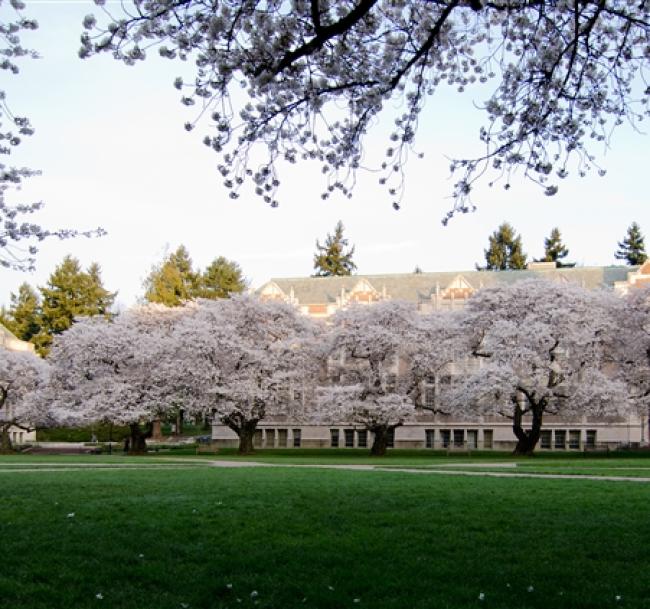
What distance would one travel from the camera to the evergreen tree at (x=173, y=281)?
6850cm

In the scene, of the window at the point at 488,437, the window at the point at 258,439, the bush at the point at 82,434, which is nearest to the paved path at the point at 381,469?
the window at the point at 488,437

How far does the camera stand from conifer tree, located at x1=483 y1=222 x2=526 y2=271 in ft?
252

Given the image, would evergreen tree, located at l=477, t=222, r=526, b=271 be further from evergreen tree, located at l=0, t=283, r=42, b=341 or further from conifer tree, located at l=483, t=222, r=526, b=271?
evergreen tree, located at l=0, t=283, r=42, b=341

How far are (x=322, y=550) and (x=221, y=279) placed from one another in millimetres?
65944

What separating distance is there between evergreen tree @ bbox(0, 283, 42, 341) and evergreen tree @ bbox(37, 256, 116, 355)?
Answer: 1523 mm

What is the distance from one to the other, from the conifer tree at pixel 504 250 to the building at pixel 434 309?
46.0ft

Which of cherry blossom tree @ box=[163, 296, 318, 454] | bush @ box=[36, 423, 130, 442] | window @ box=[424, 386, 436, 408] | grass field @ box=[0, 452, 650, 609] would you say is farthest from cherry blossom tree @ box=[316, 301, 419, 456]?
grass field @ box=[0, 452, 650, 609]

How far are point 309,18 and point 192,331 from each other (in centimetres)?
3668

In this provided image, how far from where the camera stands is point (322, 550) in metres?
8.42

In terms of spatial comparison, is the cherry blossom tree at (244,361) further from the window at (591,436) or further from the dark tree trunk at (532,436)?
the window at (591,436)

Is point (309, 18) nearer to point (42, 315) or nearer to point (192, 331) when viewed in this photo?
point (192, 331)

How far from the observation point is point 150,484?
15.7 meters

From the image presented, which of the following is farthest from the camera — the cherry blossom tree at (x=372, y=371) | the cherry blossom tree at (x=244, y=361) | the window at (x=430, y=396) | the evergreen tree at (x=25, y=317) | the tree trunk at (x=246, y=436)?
the evergreen tree at (x=25, y=317)

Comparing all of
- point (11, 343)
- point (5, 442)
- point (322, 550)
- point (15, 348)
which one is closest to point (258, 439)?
point (5, 442)
